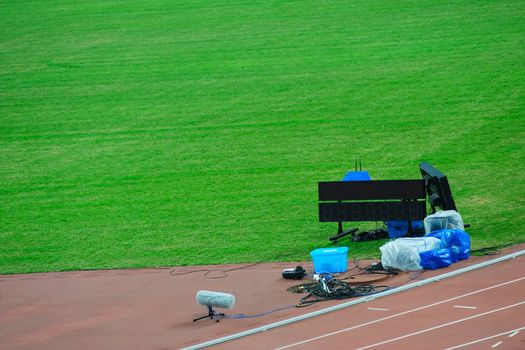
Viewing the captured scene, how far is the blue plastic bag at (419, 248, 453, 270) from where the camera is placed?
1786cm

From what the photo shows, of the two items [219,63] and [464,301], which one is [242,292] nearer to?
[464,301]

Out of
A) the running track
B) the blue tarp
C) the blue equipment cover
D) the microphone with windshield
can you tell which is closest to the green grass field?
the blue tarp

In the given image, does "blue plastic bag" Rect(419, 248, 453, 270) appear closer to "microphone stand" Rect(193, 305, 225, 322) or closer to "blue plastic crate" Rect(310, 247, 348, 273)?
"blue plastic crate" Rect(310, 247, 348, 273)

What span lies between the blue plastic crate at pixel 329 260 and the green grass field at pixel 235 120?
1442mm

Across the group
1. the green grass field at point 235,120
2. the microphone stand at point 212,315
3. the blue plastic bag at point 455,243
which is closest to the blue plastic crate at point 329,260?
the green grass field at point 235,120

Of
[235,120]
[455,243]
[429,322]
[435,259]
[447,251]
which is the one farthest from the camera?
[235,120]

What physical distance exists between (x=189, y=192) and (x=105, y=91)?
11984 millimetres

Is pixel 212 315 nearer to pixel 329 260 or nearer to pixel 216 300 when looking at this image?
pixel 216 300

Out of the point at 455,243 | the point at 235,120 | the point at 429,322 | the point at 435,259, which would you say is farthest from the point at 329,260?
the point at 235,120

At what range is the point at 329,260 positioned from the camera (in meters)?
18.2

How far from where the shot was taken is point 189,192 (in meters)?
26.4

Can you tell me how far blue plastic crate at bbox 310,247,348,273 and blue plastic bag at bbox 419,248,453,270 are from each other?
1.47 m

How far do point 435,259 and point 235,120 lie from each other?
15577 mm

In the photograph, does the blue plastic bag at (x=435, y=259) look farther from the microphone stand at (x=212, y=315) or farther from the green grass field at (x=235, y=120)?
the microphone stand at (x=212, y=315)
